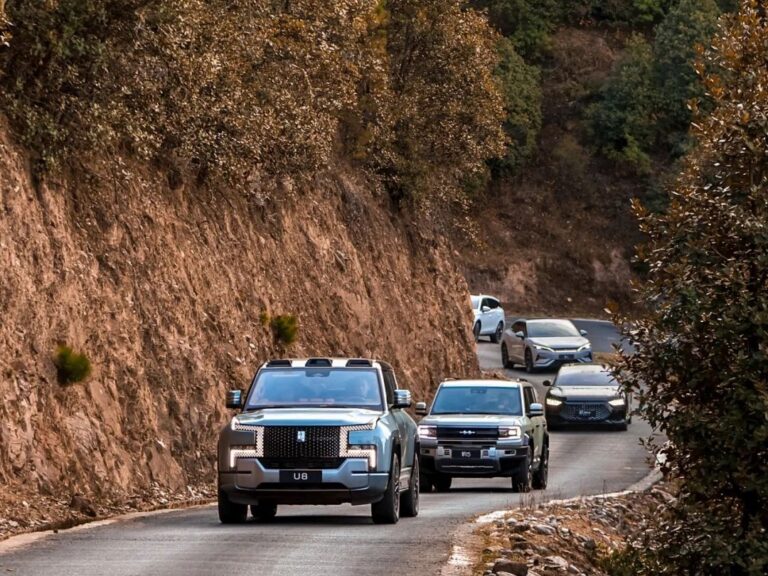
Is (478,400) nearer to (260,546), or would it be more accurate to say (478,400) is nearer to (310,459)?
(310,459)

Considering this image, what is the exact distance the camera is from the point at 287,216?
3812 centimetres

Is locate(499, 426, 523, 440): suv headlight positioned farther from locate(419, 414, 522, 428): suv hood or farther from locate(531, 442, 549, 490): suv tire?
locate(531, 442, 549, 490): suv tire

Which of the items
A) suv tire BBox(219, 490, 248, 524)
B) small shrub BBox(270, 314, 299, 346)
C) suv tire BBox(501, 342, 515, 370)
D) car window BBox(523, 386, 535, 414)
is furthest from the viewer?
suv tire BBox(501, 342, 515, 370)

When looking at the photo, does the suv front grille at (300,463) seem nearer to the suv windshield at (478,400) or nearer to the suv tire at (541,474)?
the suv windshield at (478,400)

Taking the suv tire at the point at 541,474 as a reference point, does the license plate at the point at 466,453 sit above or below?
above

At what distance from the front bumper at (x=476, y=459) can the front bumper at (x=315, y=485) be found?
8301mm

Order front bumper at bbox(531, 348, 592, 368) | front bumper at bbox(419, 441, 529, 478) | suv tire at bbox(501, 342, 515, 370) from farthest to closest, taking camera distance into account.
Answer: suv tire at bbox(501, 342, 515, 370) → front bumper at bbox(531, 348, 592, 368) → front bumper at bbox(419, 441, 529, 478)

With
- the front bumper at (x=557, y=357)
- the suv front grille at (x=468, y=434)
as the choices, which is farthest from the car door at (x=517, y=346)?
the suv front grille at (x=468, y=434)

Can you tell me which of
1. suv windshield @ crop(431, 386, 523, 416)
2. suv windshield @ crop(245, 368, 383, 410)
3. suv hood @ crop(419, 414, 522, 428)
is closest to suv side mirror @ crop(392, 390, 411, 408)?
suv windshield @ crop(245, 368, 383, 410)

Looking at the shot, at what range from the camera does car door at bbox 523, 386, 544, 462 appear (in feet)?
92.5

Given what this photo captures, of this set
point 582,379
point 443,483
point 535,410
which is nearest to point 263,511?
point 535,410

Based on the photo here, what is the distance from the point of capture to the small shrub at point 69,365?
22.9 meters

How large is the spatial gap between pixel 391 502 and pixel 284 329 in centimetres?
1511

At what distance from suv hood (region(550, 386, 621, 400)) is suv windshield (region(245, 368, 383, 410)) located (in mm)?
22613
